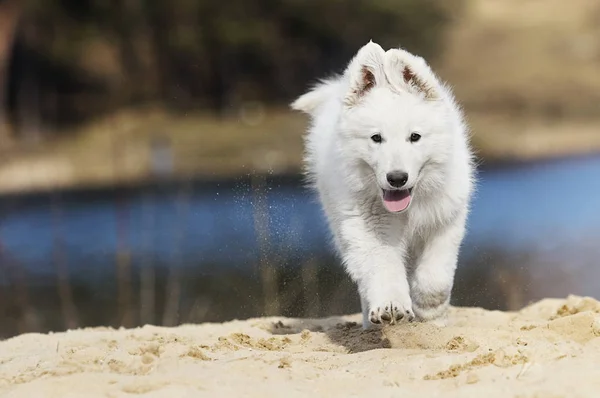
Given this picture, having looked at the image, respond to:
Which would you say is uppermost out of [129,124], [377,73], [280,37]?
[280,37]

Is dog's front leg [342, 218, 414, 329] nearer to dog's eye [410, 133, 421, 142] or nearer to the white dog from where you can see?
the white dog

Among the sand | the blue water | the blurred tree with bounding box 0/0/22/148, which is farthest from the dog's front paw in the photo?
the blurred tree with bounding box 0/0/22/148

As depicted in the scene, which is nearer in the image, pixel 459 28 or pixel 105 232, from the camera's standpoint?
pixel 105 232

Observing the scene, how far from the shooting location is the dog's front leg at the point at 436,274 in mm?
5684

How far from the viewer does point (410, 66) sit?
543 cm

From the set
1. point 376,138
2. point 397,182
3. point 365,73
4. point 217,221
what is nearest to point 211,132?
point 217,221

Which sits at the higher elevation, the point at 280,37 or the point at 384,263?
the point at 280,37

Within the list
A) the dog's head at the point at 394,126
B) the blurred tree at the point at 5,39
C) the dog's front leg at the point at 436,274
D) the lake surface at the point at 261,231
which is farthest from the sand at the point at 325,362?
the blurred tree at the point at 5,39

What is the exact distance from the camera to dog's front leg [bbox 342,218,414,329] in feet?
16.9

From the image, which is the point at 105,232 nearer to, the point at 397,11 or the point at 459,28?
the point at 397,11

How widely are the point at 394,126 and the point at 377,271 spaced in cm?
83

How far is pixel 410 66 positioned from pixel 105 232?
11.5 metres

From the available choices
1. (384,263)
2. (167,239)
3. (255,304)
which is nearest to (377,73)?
(384,263)

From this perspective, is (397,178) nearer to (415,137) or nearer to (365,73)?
(415,137)
